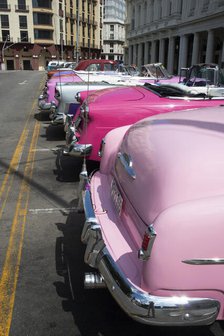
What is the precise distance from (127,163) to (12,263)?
1522 millimetres

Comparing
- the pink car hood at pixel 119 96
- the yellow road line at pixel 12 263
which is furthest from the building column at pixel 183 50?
the yellow road line at pixel 12 263

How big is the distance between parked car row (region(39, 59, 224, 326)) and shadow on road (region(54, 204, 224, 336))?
45 centimetres

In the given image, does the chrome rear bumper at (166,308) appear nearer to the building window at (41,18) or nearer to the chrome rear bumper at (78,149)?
the chrome rear bumper at (78,149)

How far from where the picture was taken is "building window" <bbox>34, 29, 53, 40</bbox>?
69.6 m

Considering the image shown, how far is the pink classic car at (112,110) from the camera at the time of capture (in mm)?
4828

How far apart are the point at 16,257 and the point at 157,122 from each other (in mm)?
Result: 1834

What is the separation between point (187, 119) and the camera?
2.94 m

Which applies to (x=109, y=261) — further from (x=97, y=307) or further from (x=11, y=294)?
(x=11, y=294)

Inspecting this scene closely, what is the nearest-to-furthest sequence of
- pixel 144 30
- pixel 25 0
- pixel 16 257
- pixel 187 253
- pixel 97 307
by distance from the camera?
1. pixel 187 253
2. pixel 97 307
3. pixel 16 257
4. pixel 144 30
5. pixel 25 0

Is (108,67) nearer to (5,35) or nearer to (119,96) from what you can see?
(119,96)

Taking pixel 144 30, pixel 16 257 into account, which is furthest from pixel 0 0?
pixel 16 257

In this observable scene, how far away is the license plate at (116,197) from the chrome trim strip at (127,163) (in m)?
0.23

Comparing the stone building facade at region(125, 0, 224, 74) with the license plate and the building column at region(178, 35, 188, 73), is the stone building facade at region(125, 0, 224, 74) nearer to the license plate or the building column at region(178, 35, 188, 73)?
the building column at region(178, 35, 188, 73)

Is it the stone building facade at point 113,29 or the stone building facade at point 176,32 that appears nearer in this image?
the stone building facade at point 176,32
